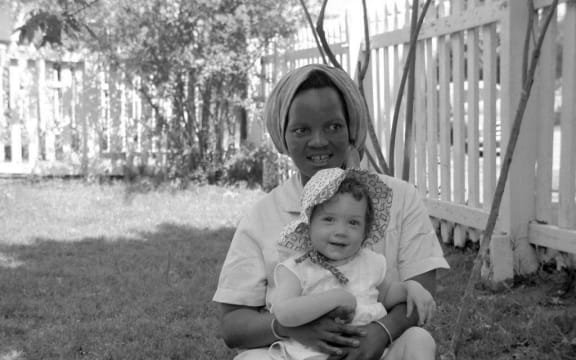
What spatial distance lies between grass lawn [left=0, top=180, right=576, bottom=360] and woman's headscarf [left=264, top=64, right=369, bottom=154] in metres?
1.60

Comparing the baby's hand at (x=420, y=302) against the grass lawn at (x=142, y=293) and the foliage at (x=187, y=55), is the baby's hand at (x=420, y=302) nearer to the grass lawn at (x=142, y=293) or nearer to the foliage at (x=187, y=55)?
the grass lawn at (x=142, y=293)

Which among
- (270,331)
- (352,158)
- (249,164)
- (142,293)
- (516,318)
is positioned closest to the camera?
(270,331)

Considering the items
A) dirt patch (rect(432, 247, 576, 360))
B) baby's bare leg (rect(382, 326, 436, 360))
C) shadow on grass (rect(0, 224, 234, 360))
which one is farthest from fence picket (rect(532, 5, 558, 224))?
baby's bare leg (rect(382, 326, 436, 360))

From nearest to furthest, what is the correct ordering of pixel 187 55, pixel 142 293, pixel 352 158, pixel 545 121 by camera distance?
1. pixel 352 158
2. pixel 545 121
3. pixel 142 293
4. pixel 187 55

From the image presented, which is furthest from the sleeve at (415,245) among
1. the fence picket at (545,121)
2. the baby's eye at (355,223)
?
the fence picket at (545,121)

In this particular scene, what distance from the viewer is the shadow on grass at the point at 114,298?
4156mm

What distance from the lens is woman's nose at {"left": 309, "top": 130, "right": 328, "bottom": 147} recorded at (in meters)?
2.47

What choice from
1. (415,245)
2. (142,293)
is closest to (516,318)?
(415,245)

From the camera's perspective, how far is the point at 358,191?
2.32 metres

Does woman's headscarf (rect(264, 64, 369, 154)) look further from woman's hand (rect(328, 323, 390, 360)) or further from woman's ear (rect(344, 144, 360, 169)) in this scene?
woman's hand (rect(328, 323, 390, 360))

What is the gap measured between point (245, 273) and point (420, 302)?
0.53m

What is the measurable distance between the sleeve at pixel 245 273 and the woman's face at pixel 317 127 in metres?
0.27

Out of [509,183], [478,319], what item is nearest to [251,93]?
[509,183]

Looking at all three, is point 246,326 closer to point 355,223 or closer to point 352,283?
point 352,283
